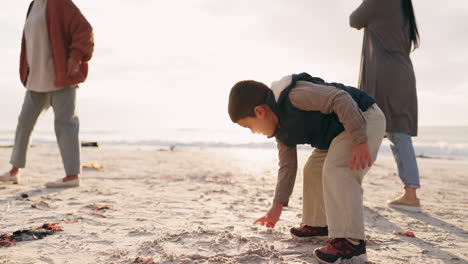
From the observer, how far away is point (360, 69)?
3.97 meters

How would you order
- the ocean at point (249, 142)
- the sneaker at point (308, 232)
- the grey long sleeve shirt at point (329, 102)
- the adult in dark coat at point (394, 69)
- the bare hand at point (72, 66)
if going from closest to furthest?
the grey long sleeve shirt at point (329, 102) < the sneaker at point (308, 232) < the adult in dark coat at point (394, 69) < the bare hand at point (72, 66) < the ocean at point (249, 142)

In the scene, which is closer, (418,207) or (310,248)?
(310,248)

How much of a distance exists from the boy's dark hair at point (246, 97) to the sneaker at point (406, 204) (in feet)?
7.33

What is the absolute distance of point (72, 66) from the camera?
409 centimetres

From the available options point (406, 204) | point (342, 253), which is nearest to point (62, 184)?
point (342, 253)

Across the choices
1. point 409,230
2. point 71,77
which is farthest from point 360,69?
point 71,77

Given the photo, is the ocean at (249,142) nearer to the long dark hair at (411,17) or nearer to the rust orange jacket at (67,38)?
the long dark hair at (411,17)

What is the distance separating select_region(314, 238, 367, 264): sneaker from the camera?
2.04 metres

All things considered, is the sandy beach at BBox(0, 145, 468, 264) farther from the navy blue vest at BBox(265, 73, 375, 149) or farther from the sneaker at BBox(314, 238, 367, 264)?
the navy blue vest at BBox(265, 73, 375, 149)

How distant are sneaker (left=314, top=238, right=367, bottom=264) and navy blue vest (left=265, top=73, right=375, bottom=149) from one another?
0.61 metres

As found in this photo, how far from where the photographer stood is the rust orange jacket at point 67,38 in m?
4.13

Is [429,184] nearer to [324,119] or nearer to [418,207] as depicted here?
[418,207]

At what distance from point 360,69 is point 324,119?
6.70 ft

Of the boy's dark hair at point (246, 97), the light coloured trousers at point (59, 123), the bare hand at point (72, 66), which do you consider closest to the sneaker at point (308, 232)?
the boy's dark hair at point (246, 97)
